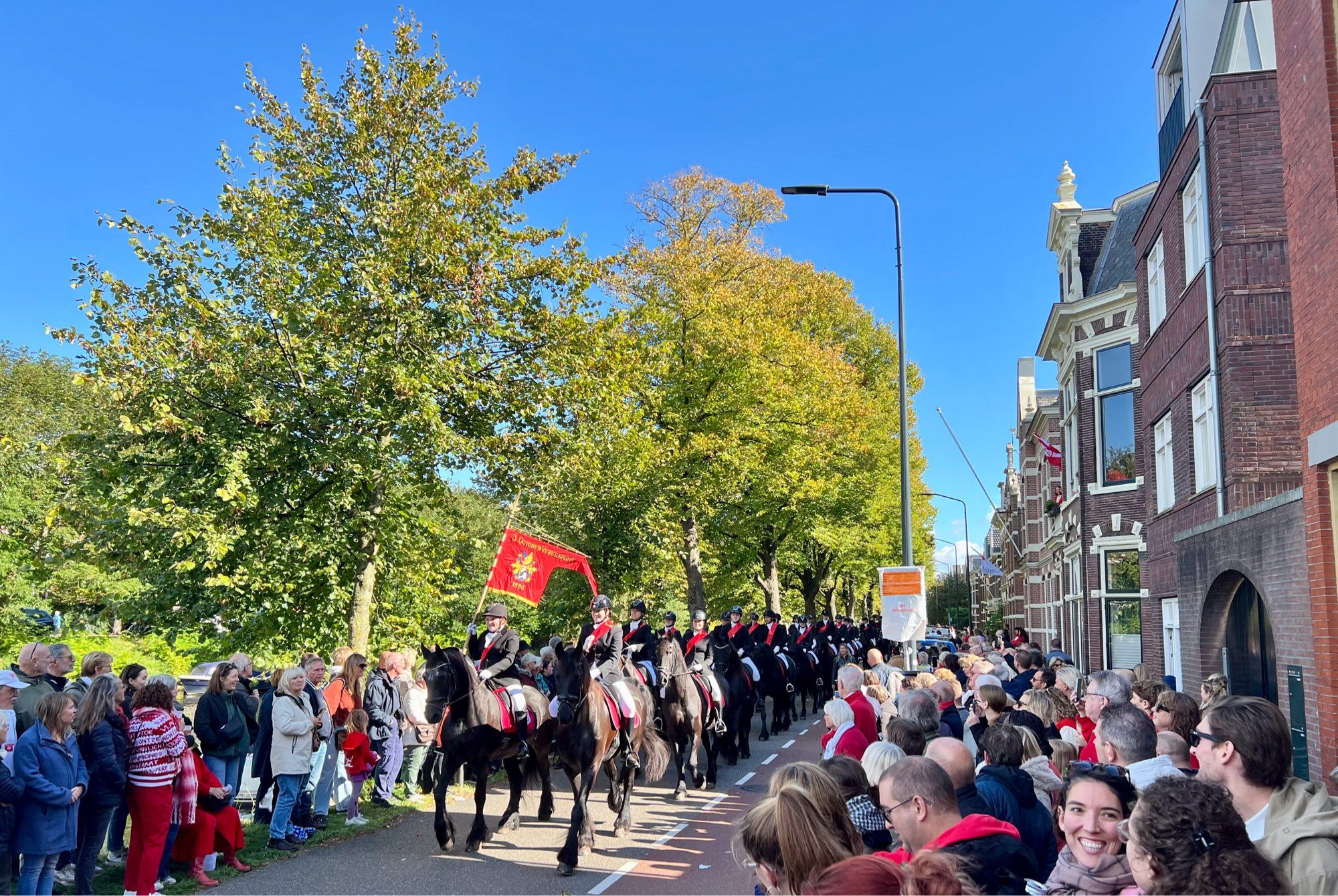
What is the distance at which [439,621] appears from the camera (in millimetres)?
20000

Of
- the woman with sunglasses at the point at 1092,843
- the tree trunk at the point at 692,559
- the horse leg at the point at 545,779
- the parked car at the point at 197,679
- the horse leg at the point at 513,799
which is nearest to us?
the woman with sunglasses at the point at 1092,843

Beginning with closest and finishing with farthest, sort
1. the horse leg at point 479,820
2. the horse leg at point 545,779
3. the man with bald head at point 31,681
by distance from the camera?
the man with bald head at point 31,681 → the horse leg at point 479,820 → the horse leg at point 545,779

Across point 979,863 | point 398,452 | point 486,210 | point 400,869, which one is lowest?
point 400,869

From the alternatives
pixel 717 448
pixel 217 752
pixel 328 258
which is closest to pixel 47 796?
pixel 217 752

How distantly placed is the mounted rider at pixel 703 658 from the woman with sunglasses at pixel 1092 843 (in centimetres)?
976

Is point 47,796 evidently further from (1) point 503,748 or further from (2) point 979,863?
(2) point 979,863

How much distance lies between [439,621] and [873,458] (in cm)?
2206

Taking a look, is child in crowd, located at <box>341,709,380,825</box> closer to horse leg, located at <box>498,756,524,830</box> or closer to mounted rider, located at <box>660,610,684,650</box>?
horse leg, located at <box>498,756,524,830</box>

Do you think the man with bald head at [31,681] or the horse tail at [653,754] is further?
the horse tail at [653,754]

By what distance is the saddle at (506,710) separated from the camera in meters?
10.1

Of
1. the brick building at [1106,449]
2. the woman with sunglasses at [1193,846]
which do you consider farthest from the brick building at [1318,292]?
the brick building at [1106,449]

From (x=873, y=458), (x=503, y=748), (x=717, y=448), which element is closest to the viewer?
(x=503, y=748)

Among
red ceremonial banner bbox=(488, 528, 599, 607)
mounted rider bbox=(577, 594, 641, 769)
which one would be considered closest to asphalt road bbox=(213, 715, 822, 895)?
mounted rider bbox=(577, 594, 641, 769)

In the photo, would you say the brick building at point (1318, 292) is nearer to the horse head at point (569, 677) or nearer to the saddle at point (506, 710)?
the horse head at point (569, 677)
